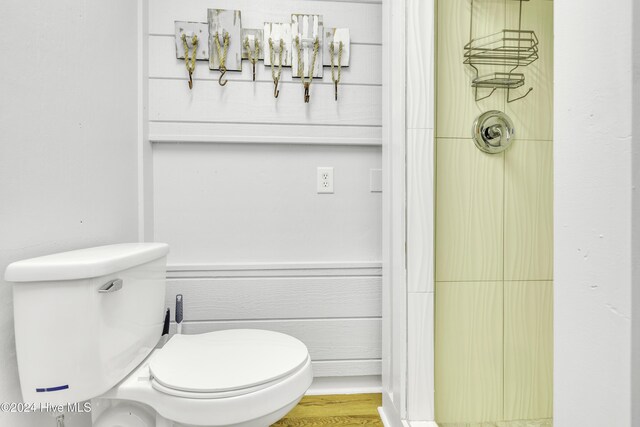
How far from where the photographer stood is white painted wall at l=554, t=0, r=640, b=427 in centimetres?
34

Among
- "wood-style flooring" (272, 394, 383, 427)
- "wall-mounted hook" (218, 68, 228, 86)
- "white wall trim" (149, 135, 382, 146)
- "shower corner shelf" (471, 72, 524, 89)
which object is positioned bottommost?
"wood-style flooring" (272, 394, 383, 427)

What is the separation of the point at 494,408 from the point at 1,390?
1.27 meters

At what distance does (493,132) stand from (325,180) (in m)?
0.64

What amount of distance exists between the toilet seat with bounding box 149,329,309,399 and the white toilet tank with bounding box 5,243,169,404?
0.43 ft

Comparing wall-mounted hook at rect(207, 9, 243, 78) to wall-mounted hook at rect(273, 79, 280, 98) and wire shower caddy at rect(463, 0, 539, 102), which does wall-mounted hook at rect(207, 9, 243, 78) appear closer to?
wall-mounted hook at rect(273, 79, 280, 98)

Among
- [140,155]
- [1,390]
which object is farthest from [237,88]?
[1,390]

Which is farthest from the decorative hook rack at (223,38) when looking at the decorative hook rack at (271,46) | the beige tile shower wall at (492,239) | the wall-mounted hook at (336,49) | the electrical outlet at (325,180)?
the beige tile shower wall at (492,239)

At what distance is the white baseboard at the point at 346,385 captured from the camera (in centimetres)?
142

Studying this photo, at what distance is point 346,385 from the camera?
1437mm

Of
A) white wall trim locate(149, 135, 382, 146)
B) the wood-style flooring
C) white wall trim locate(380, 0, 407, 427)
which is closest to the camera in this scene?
white wall trim locate(380, 0, 407, 427)

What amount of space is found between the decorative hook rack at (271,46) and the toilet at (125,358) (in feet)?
2.63

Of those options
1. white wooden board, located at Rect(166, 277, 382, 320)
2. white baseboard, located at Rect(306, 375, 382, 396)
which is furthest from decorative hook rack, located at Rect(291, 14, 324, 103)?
white baseboard, located at Rect(306, 375, 382, 396)

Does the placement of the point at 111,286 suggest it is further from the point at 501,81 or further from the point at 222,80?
the point at 501,81

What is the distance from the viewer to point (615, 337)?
1.17 ft
